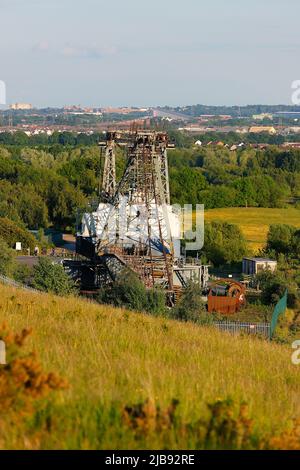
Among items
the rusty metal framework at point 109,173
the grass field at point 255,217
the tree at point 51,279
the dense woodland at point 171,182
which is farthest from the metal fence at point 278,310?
the grass field at point 255,217

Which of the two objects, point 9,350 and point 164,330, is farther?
point 164,330

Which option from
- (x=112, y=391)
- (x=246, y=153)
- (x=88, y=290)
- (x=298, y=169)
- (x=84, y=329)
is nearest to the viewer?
(x=112, y=391)

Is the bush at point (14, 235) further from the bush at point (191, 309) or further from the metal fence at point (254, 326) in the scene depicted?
the metal fence at point (254, 326)

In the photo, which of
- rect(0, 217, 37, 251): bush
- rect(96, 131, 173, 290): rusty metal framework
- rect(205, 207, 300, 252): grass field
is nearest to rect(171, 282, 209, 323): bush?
rect(96, 131, 173, 290): rusty metal framework

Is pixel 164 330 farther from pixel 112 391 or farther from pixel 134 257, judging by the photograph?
pixel 134 257

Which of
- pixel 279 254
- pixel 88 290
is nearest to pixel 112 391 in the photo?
pixel 88 290

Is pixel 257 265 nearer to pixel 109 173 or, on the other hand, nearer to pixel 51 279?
pixel 109 173

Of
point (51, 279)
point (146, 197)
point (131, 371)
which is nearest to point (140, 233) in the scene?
point (146, 197)
